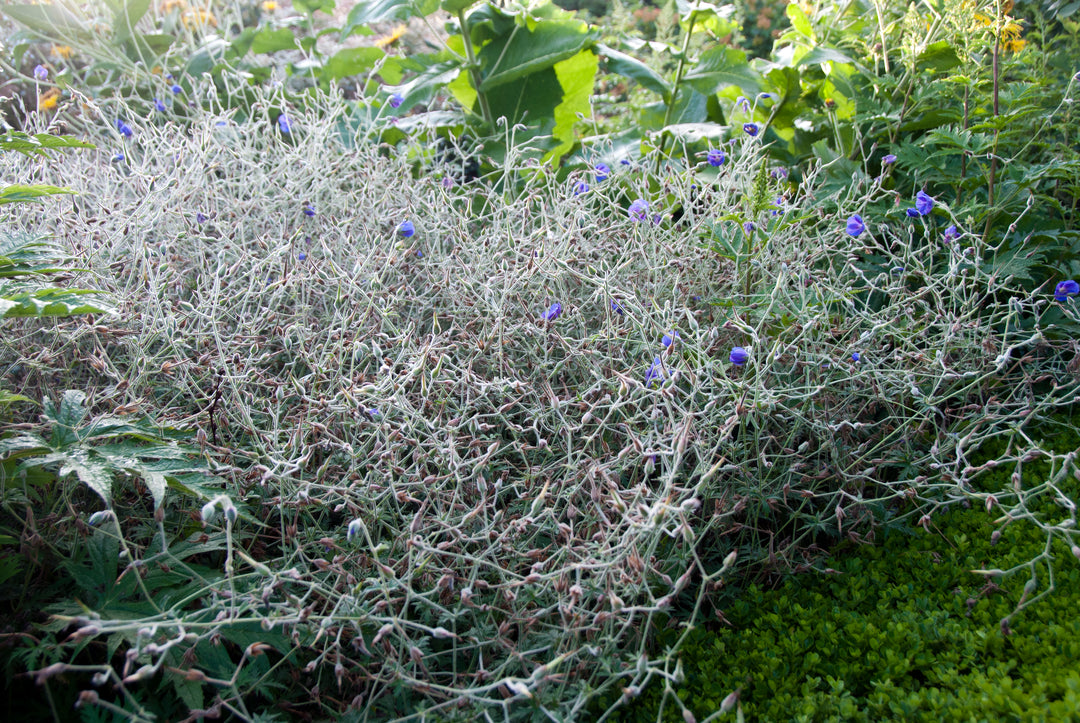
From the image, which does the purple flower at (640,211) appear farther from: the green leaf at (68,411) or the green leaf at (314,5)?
the green leaf at (314,5)

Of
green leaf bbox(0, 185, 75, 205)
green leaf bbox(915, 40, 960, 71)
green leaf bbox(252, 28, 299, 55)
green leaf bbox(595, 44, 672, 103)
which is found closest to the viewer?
green leaf bbox(0, 185, 75, 205)

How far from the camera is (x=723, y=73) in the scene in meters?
3.07

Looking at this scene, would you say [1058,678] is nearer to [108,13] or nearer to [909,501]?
[909,501]

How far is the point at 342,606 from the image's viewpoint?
1332mm

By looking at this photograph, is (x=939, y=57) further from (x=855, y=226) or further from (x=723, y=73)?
(x=855, y=226)

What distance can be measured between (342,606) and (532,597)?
1.23ft

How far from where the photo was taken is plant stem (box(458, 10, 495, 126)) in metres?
3.06

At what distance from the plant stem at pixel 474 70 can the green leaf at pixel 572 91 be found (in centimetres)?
31

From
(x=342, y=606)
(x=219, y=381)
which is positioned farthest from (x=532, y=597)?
(x=219, y=381)

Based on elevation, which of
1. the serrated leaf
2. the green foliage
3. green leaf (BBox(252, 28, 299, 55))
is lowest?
the green foliage

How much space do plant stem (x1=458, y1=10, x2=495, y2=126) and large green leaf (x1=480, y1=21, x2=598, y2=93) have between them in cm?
3

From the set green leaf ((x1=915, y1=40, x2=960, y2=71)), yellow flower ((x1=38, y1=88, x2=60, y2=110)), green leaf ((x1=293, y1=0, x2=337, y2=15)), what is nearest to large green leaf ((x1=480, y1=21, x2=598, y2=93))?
green leaf ((x1=293, y1=0, x2=337, y2=15))

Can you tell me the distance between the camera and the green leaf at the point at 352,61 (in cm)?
347

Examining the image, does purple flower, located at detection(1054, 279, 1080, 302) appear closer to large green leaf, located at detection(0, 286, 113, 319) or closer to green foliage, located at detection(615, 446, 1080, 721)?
green foliage, located at detection(615, 446, 1080, 721)
